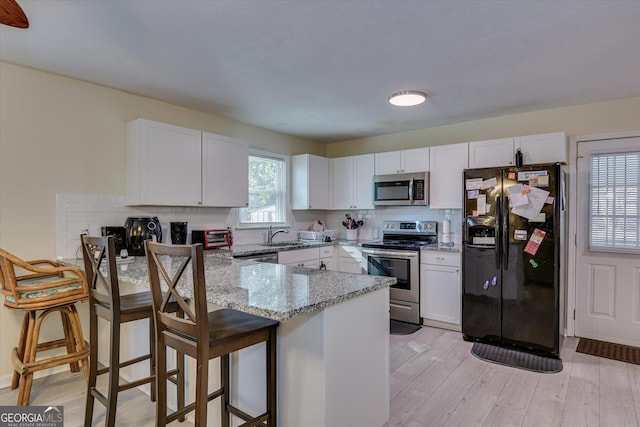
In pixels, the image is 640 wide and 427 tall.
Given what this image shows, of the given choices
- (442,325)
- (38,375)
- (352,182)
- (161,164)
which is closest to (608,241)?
(442,325)

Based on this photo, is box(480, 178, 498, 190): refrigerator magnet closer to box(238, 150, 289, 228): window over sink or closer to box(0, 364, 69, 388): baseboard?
box(238, 150, 289, 228): window over sink

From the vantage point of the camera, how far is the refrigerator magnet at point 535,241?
3.08m

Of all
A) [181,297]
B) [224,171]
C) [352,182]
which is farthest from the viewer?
[352,182]

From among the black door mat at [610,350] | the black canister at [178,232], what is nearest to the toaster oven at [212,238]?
the black canister at [178,232]

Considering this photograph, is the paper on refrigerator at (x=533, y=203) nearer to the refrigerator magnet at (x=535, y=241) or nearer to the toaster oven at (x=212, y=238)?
the refrigerator magnet at (x=535, y=241)

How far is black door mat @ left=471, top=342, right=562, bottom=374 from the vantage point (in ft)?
9.46

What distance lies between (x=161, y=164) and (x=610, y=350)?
14.7ft

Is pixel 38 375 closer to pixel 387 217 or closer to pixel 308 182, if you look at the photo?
pixel 308 182

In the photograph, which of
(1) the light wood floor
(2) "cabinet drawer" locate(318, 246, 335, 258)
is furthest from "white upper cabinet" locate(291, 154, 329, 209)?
(1) the light wood floor

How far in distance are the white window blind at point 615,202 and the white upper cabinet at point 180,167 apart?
3688 millimetres

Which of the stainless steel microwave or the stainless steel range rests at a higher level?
the stainless steel microwave

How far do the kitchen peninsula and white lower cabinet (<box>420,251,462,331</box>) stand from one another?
2029 millimetres

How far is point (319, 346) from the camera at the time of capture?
1536 millimetres

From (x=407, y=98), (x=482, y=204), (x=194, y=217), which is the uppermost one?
(x=407, y=98)
